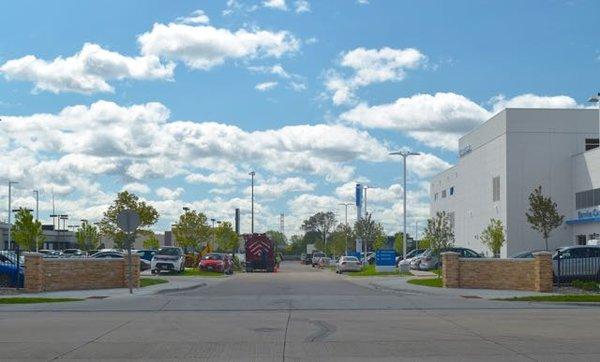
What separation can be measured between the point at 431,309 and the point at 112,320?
8.91 m

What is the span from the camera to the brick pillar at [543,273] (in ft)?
98.0

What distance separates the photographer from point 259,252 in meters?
63.4

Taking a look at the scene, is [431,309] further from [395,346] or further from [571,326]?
[395,346]

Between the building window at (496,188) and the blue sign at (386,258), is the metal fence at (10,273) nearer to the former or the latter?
the blue sign at (386,258)

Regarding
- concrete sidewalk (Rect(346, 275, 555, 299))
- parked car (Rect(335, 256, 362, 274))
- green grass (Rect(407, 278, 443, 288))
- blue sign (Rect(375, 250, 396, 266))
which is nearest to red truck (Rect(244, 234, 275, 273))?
parked car (Rect(335, 256, 362, 274))

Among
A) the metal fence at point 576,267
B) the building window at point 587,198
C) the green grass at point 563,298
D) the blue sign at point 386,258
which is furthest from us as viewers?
the building window at point 587,198

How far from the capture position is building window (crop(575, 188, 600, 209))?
212ft

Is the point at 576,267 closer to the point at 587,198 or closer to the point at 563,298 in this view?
the point at 563,298

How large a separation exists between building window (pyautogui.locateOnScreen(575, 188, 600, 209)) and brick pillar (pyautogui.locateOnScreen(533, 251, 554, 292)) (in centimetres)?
3714

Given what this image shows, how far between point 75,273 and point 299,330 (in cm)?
1683

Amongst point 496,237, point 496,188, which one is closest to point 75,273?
point 496,237

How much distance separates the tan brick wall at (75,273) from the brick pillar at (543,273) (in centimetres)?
1560

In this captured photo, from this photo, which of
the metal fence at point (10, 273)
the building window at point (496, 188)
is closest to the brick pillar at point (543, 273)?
the metal fence at point (10, 273)

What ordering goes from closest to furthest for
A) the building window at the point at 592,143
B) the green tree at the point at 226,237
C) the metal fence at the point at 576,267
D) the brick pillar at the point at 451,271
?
the metal fence at the point at 576,267 < the brick pillar at the point at 451,271 < the building window at the point at 592,143 < the green tree at the point at 226,237
